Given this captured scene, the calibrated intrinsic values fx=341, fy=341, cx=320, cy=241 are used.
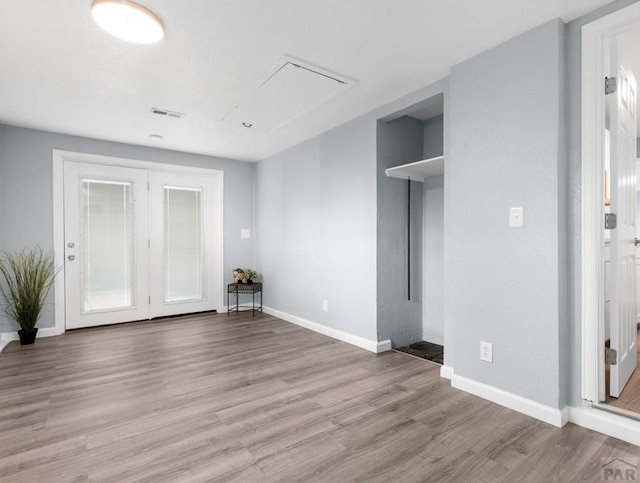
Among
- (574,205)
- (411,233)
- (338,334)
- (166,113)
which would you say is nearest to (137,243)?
(166,113)

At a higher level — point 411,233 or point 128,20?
point 128,20

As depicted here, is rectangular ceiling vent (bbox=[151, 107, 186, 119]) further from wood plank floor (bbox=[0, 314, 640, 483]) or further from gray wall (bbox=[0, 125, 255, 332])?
wood plank floor (bbox=[0, 314, 640, 483])

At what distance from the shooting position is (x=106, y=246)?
4375 millimetres

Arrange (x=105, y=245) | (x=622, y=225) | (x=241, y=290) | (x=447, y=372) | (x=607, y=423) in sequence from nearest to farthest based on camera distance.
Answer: (x=607, y=423) → (x=622, y=225) → (x=447, y=372) → (x=105, y=245) → (x=241, y=290)

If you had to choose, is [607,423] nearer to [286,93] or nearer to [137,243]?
[286,93]

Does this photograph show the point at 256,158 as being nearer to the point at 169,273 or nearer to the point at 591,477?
the point at 169,273

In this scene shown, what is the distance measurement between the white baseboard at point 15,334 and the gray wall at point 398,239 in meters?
3.72

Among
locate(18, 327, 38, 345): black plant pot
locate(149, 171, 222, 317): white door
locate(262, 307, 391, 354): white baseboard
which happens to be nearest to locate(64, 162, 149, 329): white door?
locate(149, 171, 222, 317): white door

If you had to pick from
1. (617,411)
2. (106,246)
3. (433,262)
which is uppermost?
(106,246)

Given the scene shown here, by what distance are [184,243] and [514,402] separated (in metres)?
4.37

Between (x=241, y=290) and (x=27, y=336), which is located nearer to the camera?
(x=27, y=336)

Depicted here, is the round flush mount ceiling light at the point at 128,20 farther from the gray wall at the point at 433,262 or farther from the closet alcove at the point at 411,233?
the gray wall at the point at 433,262

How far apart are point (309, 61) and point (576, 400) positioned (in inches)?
108

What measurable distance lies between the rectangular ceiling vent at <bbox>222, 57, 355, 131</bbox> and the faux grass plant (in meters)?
2.65
